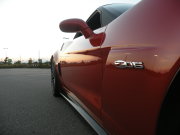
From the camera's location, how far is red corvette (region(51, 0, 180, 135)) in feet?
3.43

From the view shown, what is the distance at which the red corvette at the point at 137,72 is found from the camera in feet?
3.43

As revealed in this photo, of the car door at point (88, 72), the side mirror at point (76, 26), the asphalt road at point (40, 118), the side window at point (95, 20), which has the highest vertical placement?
the side window at point (95, 20)

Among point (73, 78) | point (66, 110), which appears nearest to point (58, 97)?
point (66, 110)

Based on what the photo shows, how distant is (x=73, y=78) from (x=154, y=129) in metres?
1.69

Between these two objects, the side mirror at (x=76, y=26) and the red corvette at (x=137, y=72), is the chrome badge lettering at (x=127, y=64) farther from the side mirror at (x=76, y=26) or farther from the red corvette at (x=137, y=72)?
the side mirror at (x=76, y=26)

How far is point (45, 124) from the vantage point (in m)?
2.72

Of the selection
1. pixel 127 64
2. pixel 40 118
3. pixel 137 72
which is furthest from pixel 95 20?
pixel 137 72

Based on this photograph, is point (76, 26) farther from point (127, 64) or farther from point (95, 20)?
point (127, 64)

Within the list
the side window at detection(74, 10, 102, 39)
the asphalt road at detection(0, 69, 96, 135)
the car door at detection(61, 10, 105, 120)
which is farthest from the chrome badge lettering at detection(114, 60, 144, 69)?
the side window at detection(74, 10, 102, 39)

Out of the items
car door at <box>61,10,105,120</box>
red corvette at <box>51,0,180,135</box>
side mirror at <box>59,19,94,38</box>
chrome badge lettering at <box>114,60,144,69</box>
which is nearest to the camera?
red corvette at <box>51,0,180,135</box>

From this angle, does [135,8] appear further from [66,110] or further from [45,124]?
[66,110]

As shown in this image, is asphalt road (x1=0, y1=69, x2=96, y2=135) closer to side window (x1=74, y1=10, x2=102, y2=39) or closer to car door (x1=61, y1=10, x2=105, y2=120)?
car door (x1=61, y1=10, x2=105, y2=120)

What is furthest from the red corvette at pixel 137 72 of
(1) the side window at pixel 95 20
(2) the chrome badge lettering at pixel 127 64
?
(1) the side window at pixel 95 20

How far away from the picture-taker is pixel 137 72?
4.09 feet
